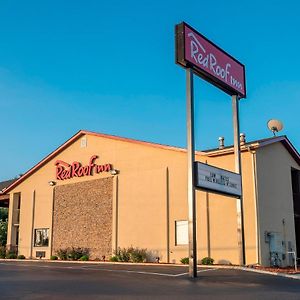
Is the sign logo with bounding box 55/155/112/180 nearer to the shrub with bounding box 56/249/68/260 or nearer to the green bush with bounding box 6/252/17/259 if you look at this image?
the shrub with bounding box 56/249/68/260

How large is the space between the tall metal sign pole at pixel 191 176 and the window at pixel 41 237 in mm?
18121

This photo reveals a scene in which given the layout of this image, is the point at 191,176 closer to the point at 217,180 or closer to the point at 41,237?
the point at 217,180

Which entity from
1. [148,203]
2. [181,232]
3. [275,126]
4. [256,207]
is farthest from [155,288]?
[275,126]

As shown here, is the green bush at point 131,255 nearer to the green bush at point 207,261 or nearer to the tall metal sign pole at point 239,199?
the green bush at point 207,261

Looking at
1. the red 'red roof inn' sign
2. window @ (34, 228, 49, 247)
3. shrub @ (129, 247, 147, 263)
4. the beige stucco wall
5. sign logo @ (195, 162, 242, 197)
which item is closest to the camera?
sign logo @ (195, 162, 242, 197)

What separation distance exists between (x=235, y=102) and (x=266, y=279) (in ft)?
29.8

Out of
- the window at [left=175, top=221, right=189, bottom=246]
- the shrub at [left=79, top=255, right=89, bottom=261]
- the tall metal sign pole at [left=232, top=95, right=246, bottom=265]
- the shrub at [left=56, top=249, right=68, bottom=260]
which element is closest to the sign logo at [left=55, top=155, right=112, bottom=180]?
the shrub at [left=56, top=249, right=68, bottom=260]

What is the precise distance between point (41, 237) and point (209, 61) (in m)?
19.2

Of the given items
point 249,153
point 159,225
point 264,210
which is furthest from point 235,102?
point 159,225

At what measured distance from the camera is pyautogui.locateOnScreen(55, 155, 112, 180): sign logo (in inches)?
1154

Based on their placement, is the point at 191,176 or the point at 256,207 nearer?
the point at 191,176

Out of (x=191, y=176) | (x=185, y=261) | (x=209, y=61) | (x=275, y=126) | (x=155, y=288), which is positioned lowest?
(x=155, y=288)

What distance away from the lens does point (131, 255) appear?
25812 millimetres

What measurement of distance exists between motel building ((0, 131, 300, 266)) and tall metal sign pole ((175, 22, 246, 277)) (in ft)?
9.11
